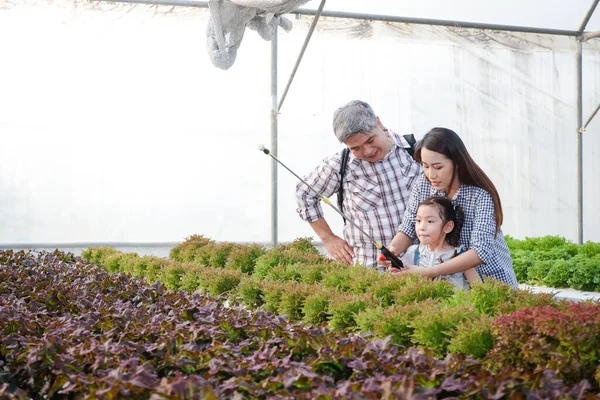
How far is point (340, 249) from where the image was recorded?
4.69 metres

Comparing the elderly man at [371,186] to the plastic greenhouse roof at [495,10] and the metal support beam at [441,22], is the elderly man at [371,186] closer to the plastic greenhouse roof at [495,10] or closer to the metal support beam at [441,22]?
the metal support beam at [441,22]

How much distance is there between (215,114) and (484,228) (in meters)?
6.35

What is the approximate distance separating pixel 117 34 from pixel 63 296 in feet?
19.7

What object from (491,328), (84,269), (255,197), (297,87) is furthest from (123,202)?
(491,328)

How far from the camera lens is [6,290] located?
4.17m

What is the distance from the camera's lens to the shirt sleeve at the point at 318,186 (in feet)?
15.4

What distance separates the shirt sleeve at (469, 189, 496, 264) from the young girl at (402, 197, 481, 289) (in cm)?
13

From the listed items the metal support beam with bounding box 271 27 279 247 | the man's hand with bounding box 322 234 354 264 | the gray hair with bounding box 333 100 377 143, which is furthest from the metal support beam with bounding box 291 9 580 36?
the gray hair with bounding box 333 100 377 143

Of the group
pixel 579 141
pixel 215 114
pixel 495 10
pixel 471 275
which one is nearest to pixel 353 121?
pixel 471 275

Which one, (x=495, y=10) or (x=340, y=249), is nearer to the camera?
(x=340, y=249)

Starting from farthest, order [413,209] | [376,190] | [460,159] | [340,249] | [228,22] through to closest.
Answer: [228,22] < [340,249] < [376,190] < [413,209] < [460,159]

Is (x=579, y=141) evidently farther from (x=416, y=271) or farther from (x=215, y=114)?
(x=416, y=271)

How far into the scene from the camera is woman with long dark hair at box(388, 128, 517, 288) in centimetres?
367

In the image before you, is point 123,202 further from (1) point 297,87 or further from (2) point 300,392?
(2) point 300,392
